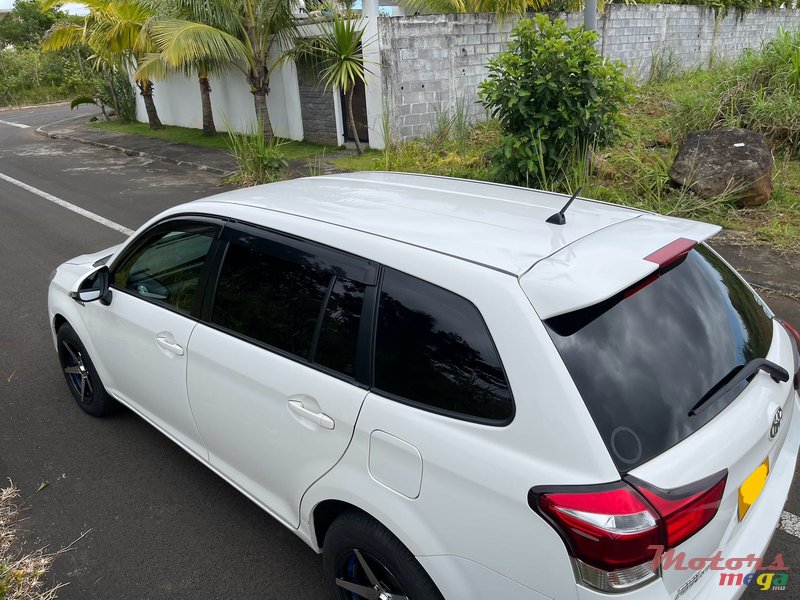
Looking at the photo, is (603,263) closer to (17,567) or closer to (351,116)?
(17,567)

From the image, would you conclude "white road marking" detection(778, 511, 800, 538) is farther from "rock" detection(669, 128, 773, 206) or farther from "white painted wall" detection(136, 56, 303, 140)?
"white painted wall" detection(136, 56, 303, 140)

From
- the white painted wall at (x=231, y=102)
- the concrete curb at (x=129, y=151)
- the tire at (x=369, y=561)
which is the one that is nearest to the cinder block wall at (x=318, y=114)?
the white painted wall at (x=231, y=102)

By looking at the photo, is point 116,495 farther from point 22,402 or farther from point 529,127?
point 529,127

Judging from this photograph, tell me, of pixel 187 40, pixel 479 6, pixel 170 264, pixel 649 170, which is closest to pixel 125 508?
pixel 170 264

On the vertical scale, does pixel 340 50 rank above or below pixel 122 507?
above

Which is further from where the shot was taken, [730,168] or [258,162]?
[258,162]

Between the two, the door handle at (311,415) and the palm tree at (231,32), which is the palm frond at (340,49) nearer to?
the palm tree at (231,32)

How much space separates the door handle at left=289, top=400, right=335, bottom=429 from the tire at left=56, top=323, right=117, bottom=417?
6.89 feet

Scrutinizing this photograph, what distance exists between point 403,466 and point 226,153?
45.8 ft

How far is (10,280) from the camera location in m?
7.00

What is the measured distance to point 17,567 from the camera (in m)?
2.96

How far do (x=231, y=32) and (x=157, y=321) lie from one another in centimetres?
1126

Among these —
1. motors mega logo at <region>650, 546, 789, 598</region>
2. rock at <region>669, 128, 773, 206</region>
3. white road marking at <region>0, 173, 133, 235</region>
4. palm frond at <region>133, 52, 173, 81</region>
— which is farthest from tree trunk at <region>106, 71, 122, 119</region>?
motors mega logo at <region>650, 546, 789, 598</region>

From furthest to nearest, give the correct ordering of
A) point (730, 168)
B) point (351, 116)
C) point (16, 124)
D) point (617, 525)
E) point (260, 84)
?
point (16, 124) < point (260, 84) < point (351, 116) < point (730, 168) < point (617, 525)
